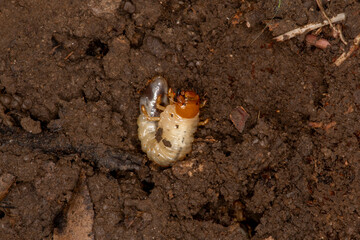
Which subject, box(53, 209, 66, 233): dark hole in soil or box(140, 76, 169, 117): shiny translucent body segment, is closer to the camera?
box(53, 209, 66, 233): dark hole in soil

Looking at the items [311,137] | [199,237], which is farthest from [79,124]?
[311,137]

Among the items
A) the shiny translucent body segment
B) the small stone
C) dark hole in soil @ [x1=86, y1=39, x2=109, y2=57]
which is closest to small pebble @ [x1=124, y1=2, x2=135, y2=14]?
dark hole in soil @ [x1=86, y1=39, x2=109, y2=57]

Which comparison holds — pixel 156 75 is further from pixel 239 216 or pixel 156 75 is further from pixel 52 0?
pixel 239 216

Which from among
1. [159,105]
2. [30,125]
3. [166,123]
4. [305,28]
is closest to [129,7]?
[159,105]

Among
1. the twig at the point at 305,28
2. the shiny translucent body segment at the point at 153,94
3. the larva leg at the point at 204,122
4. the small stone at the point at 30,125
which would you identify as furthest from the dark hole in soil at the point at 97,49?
the twig at the point at 305,28

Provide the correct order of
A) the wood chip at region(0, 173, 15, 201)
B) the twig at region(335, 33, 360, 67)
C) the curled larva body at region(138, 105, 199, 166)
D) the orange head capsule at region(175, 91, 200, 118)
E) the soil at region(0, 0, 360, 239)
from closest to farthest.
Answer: the wood chip at region(0, 173, 15, 201) < the soil at region(0, 0, 360, 239) < the twig at region(335, 33, 360, 67) < the orange head capsule at region(175, 91, 200, 118) < the curled larva body at region(138, 105, 199, 166)

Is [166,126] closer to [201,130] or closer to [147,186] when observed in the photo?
[201,130]

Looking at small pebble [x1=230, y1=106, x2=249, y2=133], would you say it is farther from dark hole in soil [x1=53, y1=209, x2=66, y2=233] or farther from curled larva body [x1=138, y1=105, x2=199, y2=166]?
dark hole in soil [x1=53, y1=209, x2=66, y2=233]
